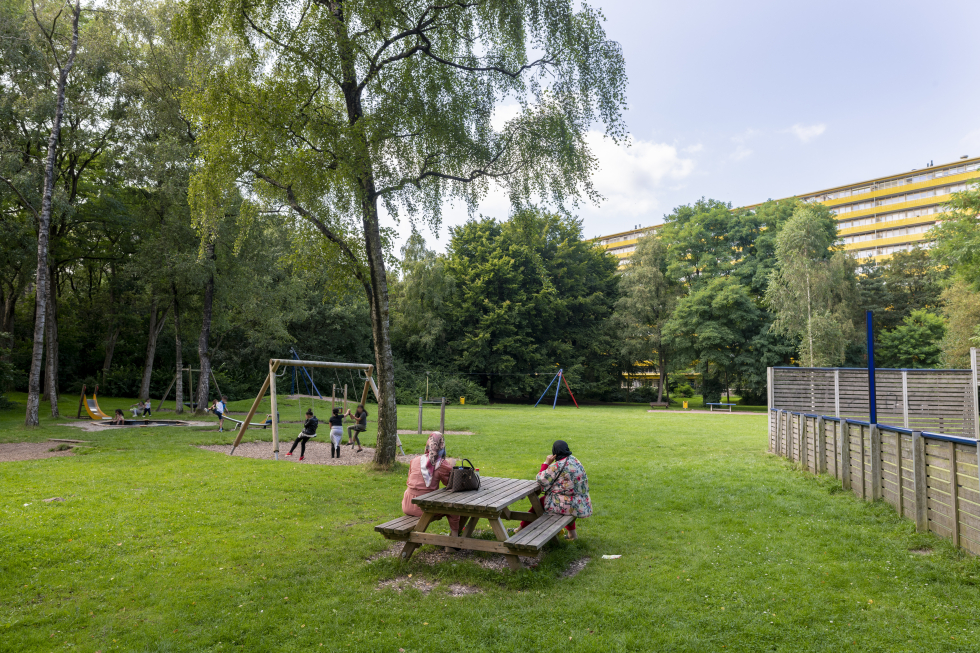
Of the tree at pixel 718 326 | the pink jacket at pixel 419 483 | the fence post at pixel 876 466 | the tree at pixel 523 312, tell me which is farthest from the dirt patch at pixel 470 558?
the tree at pixel 718 326

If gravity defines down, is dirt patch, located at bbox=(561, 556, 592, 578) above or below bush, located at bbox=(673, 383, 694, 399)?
above

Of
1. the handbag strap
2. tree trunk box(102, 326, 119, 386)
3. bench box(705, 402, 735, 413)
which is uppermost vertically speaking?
tree trunk box(102, 326, 119, 386)

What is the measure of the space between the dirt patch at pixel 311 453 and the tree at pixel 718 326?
31804mm

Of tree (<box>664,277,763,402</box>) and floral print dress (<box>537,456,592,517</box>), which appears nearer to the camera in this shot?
floral print dress (<box>537,456,592,517</box>)

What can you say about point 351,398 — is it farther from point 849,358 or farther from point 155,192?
point 849,358

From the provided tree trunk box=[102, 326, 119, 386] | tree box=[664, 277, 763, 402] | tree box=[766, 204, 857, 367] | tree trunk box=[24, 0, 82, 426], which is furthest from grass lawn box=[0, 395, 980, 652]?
tree box=[664, 277, 763, 402]

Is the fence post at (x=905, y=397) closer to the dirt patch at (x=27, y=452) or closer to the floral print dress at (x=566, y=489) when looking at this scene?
the floral print dress at (x=566, y=489)

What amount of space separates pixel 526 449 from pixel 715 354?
30827mm

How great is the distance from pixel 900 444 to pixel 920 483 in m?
0.72

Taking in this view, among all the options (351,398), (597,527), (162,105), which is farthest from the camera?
(351,398)

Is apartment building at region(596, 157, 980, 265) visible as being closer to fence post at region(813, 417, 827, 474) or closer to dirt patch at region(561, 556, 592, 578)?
fence post at region(813, 417, 827, 474)

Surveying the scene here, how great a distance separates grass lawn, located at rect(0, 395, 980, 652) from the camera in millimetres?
4383

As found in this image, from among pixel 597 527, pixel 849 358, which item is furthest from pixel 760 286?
pixel 597 527

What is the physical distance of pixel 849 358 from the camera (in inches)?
1716
